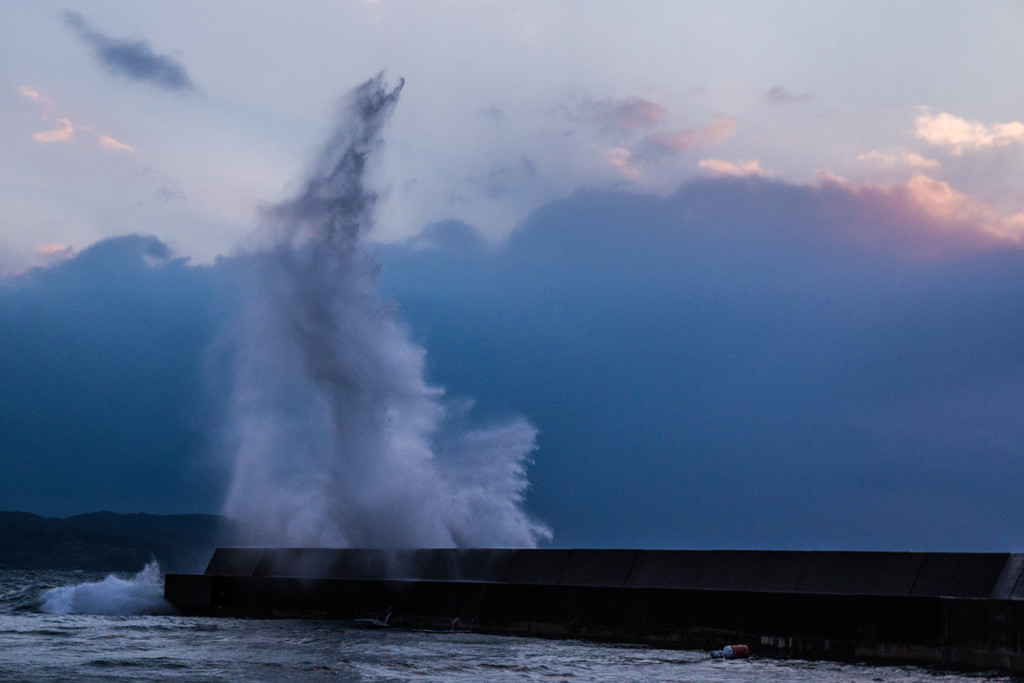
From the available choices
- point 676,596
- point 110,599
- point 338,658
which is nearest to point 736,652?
point 676,596

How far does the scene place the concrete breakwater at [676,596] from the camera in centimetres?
1073

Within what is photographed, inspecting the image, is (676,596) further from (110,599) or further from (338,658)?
(110,599)

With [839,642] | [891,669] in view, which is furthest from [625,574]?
[891,669]

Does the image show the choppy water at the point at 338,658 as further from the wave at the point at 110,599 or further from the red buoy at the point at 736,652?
the wave at the point at 110,599

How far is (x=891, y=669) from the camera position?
10.2m

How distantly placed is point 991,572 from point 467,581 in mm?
7033

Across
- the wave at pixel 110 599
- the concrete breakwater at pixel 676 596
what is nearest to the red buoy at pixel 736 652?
the concrete breakwater at pixel 676 596

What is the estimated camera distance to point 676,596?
12.8 m

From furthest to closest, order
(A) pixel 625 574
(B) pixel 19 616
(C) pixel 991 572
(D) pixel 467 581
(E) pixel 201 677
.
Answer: (B) pixel 19 616 → (D) pixel 467 581 → (A) pixel 625 574 → (C) pixel 991 572 → (E) pixel 201 677

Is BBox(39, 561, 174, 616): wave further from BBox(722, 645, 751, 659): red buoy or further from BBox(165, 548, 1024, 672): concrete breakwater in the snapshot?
BBox(722, 645, 751, 659): red buoy

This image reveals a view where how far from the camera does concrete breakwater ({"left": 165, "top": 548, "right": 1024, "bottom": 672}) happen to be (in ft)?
35.2

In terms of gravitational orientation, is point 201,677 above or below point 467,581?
below

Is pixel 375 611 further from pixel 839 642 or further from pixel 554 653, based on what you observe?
pixel 839 642

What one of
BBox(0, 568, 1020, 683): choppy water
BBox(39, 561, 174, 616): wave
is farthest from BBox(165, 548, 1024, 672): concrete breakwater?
BBox(39, 561, 174, 616): wave
